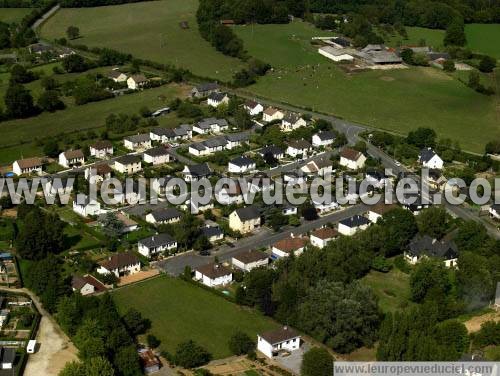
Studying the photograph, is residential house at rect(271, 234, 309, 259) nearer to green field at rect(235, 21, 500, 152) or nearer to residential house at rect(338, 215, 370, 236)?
residential house at rect(338, 215, 370, 236)

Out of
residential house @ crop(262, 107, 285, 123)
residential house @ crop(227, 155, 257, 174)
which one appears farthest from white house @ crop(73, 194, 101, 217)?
residential house @ crop(262, 107, 285, 123)

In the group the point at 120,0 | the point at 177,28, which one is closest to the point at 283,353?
the point at 177,28

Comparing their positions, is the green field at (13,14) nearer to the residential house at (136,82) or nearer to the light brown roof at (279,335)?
the residential house at (136,82)

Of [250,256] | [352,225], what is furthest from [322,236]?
[250,256]

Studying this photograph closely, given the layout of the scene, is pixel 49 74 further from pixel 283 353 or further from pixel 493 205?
pixel 283 353

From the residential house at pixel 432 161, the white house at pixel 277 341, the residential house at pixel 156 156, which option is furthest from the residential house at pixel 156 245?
the residential house at pixel 432 161
